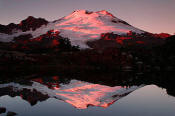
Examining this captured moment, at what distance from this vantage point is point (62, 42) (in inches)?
3049

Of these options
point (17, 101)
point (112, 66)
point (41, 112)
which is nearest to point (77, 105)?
point (41, 112)

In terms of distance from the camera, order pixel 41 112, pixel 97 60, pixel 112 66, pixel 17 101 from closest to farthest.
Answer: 1. pixel 41 112
2. pixel 17 101
3. pixel 112 66
4. pixel 97 60

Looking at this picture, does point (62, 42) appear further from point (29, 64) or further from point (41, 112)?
point (41, 112)

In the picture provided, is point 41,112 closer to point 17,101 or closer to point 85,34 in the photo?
point 17,101

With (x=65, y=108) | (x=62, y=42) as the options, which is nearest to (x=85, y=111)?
(x=65, y=108)

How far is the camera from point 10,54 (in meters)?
47.0

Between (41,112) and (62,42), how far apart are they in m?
67.2

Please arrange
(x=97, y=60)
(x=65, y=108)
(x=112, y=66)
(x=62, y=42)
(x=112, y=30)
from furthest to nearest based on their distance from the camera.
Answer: (x=112, y=30) → (x=62, y=42) → (x=97, y=60) → (x=112, y=66) → (x=65, y=108)

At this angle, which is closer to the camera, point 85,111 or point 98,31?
point 85,111

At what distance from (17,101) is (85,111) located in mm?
4612

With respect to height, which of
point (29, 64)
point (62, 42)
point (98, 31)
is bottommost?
point (29, 64)

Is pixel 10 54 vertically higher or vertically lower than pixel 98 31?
lower

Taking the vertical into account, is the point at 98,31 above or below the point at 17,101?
above

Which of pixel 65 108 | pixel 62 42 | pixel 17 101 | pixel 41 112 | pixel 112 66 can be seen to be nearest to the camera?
pixel 41 112
